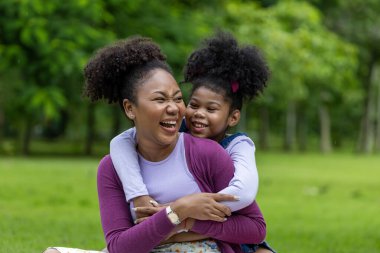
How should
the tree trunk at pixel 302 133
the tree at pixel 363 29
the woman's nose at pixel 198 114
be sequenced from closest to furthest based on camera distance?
the woman's nose at pixel 198 114 < the tree at pixel 363 29 < the tree trunk at pixel 302 133

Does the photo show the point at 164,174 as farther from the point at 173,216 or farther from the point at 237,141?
the point at 237,141

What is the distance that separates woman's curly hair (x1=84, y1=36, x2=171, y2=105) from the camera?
380 cm

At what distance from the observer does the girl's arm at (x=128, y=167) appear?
12.0 feet

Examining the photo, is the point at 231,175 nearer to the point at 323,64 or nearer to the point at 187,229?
the point at 187,229

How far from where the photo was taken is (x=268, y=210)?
39.1 ft

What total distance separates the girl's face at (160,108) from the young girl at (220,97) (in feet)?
0.55

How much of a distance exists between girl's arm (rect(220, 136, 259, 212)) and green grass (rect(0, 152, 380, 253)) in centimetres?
305

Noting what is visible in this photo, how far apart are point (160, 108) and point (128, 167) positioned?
1.02 ft

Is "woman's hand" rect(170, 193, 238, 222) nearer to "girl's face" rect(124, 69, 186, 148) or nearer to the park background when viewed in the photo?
"girl's face" rect(124, 69, 186, 148)

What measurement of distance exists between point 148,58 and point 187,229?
840 mm

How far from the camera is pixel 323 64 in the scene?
2742 cm

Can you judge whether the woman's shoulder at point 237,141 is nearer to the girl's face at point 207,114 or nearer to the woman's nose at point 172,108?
the girl's face at point 207,114

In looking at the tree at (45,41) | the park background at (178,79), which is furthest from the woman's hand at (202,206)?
the tree at (45,41)

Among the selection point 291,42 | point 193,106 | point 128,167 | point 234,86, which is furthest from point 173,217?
point 291,42
